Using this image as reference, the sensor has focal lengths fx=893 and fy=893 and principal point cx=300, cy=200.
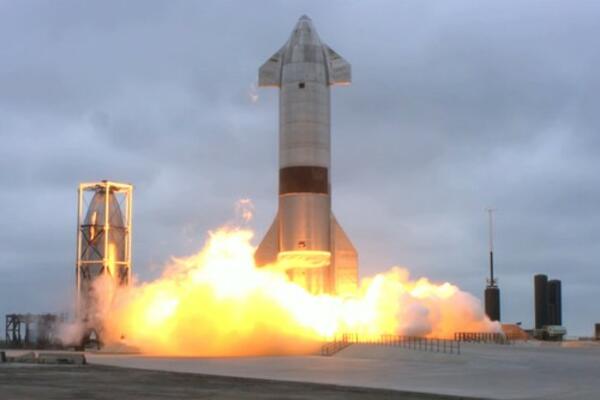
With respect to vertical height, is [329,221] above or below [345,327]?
above

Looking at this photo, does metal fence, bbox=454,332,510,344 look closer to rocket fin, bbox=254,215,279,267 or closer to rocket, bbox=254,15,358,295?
rocket, bbox=254,15,358,295

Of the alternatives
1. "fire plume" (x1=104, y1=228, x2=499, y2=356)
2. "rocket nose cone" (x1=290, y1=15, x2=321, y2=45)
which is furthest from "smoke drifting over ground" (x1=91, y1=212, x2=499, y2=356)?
"rocket nose cone" (x1=290, y1=15, x2=321, y2=45)

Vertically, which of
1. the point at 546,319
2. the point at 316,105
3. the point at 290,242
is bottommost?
the point at 546,319

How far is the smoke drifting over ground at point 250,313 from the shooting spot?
56.6 metres

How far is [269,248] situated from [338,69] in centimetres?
1368

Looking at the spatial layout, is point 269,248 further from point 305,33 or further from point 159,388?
point 159,388

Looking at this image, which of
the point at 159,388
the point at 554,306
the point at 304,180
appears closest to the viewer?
the point at 159,388

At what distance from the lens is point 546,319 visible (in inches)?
4087

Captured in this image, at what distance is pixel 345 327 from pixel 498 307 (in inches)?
1446

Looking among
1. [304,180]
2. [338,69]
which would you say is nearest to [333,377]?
[304,180]

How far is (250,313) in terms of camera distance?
57156mm

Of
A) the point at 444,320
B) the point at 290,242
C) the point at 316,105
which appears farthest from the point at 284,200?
the point at 444,320

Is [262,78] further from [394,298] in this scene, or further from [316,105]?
[394,298]

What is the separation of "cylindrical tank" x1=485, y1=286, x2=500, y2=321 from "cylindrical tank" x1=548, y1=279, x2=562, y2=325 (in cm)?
1270
